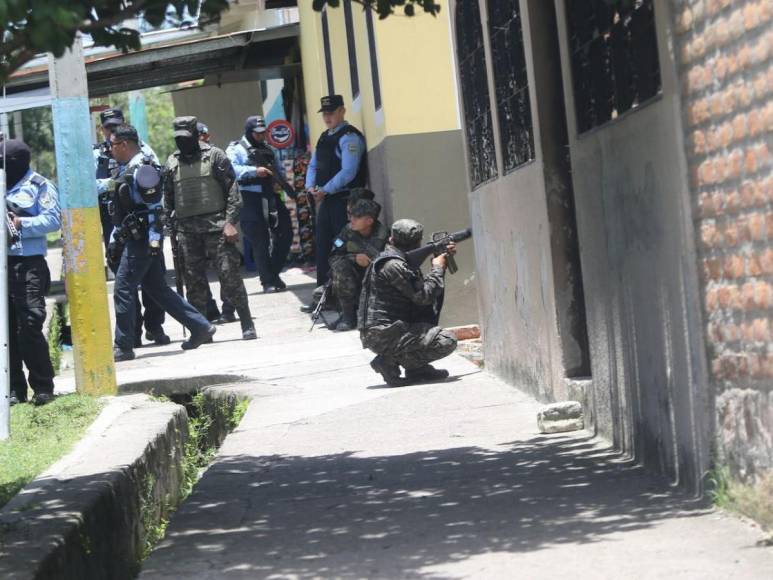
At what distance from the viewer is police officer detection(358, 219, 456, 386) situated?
9.40m

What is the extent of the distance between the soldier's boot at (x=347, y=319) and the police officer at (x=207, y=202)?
2.77 feet

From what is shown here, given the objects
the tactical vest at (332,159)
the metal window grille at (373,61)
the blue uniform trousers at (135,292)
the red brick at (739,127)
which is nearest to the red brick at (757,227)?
the red brick at (739,127)

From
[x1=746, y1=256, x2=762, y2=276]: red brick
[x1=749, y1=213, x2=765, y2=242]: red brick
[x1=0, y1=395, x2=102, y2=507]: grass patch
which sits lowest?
[x1=0, y1=395, x2=102, y2=507]: grass patch

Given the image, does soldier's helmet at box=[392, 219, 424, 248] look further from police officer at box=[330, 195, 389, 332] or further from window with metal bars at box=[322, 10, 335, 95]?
window with metal bars at box=[322, 10, 335, 95]

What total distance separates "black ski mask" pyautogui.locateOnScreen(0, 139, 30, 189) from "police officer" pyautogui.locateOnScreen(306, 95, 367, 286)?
163 inches

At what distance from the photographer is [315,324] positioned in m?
12.9

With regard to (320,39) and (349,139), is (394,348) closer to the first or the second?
(349,139)

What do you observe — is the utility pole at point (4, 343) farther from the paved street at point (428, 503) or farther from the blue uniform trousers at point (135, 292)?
the blue uniform trousers at point (135, 292)

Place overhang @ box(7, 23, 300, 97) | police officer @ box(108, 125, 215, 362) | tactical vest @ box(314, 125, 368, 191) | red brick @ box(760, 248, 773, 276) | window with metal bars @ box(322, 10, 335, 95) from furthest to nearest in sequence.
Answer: overhang @ box(7, 23, 300, 97), window with metal bars @ box(322, 10, 335, 95), tactical vest @ box(314, 125, 368, 191), police officer @ box(108, 125, 215, 362), red brick @ box(760, 248, 773, 276)

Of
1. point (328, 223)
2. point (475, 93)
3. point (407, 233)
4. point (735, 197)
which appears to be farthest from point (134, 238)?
point (735, 197)

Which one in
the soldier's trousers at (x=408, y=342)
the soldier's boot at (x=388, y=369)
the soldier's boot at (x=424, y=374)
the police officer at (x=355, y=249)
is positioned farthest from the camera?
the police officer at (x=355, y=249)

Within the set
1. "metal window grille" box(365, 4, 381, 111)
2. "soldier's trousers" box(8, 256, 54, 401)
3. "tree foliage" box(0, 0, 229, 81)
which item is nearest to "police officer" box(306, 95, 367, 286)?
"metal window grille" box(365, 4, 381, 111)

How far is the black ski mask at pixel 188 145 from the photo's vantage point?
466 inches

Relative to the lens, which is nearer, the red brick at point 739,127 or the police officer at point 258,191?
the red brick at point 739,127
